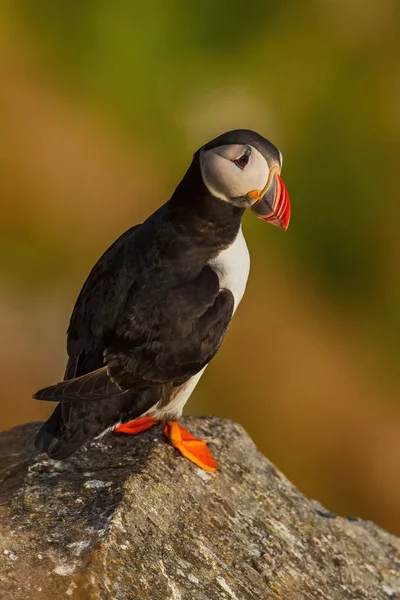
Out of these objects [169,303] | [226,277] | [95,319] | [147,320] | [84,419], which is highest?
[226,277]

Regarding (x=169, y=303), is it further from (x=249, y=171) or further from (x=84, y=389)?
(x=249, y=171)

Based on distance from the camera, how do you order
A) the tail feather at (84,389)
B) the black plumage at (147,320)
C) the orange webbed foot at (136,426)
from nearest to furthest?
the tail feather at (84,389), the black plumage at (147,320), the orange webbed foot at (136,426)

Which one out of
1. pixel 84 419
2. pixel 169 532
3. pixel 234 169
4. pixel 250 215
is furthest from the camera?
pixel 250 215

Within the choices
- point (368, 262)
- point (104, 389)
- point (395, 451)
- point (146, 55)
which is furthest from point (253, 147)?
point (146, 55)

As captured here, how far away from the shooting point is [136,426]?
200 inches

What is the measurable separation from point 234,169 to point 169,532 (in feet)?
5.89

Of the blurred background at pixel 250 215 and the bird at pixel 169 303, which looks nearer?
the bird at pixel 169 303

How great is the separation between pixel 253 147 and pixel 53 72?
10.9 metres

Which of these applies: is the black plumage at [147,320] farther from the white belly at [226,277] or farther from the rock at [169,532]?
the rock at [169,532]

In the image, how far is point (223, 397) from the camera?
442 inches

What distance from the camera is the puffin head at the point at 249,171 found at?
4.53 metres

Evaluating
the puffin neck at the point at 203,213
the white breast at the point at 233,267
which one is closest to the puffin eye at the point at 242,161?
the puffin neck at the point at 203,213

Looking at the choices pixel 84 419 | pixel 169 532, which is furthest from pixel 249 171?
pixel 169 532

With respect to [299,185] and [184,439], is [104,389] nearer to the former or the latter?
[184,439]
